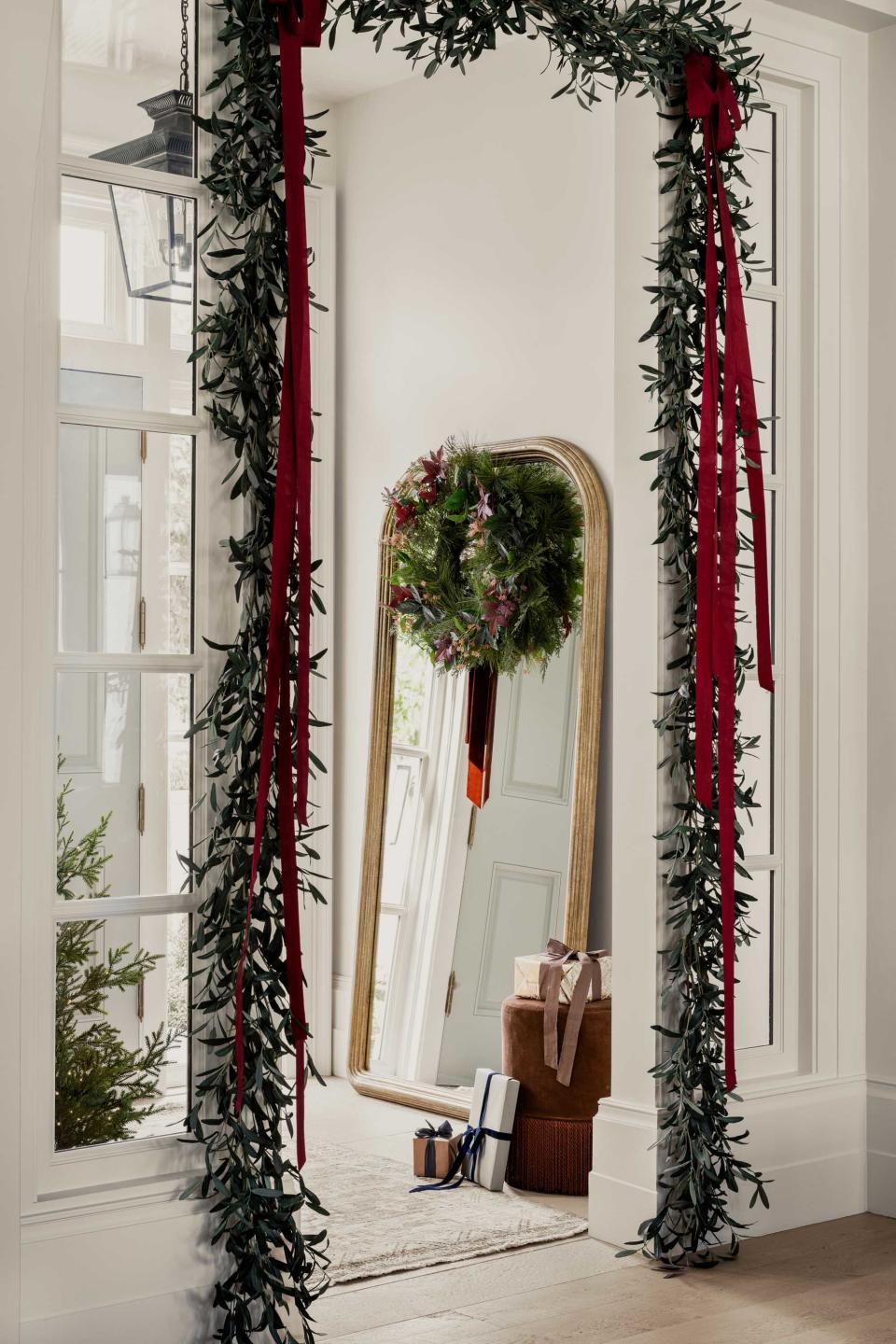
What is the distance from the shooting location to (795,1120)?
12.1ft

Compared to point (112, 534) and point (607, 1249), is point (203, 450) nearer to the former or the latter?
point (112, 534)

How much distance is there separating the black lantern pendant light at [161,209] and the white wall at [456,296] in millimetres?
1855

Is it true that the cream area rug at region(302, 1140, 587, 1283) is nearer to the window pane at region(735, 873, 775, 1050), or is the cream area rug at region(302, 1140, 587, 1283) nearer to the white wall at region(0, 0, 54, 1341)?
the window pane at region(735, 873, 775, 1050)

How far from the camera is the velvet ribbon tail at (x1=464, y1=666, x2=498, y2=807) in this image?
4629 millimetres

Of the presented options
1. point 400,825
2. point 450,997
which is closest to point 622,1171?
point 450,997

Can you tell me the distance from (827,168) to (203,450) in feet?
6.32

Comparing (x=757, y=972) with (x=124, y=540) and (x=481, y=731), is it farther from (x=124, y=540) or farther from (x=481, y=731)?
(x=124, y=540)

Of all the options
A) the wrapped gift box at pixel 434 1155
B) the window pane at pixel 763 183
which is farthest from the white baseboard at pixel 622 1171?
the window pane at pixel 763 183

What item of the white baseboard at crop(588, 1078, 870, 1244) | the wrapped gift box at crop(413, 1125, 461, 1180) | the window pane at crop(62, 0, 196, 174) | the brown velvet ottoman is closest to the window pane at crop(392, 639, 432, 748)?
the brown velvet ottoman

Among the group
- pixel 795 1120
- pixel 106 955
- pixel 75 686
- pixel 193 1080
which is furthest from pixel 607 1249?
pixel 75 686

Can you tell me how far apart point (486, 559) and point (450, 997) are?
4.30ft

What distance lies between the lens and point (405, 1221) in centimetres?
368

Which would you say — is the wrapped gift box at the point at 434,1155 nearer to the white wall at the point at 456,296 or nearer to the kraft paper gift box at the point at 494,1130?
the kraft paper gift box at the point at 494,1130

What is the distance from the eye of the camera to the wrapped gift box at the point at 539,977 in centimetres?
400
